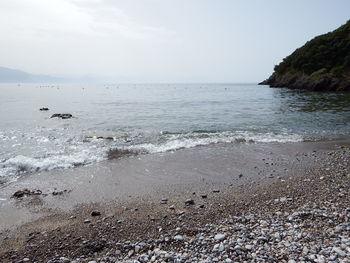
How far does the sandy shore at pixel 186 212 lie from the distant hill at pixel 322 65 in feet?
220

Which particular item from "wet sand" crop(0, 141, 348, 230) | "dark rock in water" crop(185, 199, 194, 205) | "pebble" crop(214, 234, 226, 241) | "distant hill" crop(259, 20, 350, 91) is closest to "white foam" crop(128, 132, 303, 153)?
"wet sand" crop(0, 141, 348, 230)

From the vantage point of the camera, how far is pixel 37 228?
703cm

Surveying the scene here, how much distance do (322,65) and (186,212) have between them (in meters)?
90.3

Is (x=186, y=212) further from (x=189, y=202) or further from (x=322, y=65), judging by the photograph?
(x=322, y=65)

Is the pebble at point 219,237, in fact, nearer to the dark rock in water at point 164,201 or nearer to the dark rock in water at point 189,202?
the dark rock in water at point 189,202

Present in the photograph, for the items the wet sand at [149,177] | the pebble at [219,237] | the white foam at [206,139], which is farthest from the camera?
the white foam at [206,139]

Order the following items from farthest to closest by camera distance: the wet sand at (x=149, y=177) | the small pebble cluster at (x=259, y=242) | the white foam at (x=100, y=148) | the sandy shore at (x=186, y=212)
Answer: the white foam at (x=100, y=148) → the wet sand at (x=149, y=177) → the sandy shore at (x=186, y=212) → the small pebble cluster at (x=259, y=242)

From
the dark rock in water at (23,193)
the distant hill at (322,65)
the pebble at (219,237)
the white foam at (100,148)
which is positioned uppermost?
the distant hill at (322,65)

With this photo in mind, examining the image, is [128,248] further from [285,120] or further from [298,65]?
[298,65]

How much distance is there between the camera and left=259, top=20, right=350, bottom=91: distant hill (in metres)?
67.7

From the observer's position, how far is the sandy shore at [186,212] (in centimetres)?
539

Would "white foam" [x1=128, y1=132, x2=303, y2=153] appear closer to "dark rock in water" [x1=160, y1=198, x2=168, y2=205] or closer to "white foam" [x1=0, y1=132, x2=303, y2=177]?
"white foam" [x1=0, y1=132, x2=303, y2=177]

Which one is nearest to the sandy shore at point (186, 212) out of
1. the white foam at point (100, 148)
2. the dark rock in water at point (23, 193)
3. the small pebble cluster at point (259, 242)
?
the small pebble cluster at point (259, 242)

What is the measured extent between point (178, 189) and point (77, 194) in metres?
3.89
